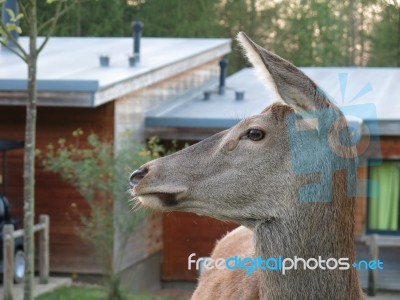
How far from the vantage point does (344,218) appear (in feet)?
10.4

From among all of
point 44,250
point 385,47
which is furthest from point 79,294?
point 385,47

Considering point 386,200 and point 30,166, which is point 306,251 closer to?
point 30,166

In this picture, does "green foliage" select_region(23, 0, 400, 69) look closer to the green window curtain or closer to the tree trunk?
the green window curtain

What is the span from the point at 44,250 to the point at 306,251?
854 centimetres

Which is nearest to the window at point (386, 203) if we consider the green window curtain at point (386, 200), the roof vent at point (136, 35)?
the green window curtain at point (386, 200)

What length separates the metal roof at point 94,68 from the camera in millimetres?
11047

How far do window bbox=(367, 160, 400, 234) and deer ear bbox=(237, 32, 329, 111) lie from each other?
10.3 m

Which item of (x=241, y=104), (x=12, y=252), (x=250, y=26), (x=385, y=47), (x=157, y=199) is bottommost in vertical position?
(x=12, y=252)

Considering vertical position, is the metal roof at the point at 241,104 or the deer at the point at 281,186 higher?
the deer at the point at 281,186

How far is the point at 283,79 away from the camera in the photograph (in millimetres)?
2951

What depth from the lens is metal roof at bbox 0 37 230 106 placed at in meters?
11.0

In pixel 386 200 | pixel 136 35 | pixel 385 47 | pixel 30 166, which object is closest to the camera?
pixel 30 166

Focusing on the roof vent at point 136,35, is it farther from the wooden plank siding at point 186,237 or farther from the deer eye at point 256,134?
the deer eye at point 256,134

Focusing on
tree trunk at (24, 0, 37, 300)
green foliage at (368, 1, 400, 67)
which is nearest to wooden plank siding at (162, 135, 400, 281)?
tree trunk at (24, 0, 37, 300)
